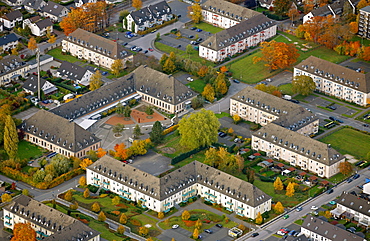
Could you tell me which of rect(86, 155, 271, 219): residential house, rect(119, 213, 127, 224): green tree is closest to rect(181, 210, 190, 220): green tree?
rect(86, 155, 271, 219): residential house

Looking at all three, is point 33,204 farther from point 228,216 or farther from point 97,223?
Result: point 228,216

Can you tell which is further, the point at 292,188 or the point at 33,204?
the point at 292,188

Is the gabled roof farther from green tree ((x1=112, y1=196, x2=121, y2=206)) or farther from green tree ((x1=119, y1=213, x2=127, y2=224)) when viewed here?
green tree ((x1=119, y1=213, x2=127, y2=224))

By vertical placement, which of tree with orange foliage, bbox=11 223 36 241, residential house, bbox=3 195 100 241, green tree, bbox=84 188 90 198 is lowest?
green tree, bbox=84 188 90 198

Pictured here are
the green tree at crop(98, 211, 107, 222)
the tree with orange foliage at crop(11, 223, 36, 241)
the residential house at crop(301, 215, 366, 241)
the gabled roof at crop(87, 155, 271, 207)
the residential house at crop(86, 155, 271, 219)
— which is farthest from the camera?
the gabled roof at crop(87, 155, 271, 207)

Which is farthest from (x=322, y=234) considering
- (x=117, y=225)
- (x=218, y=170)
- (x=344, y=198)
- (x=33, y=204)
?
(x=33, y=204)
